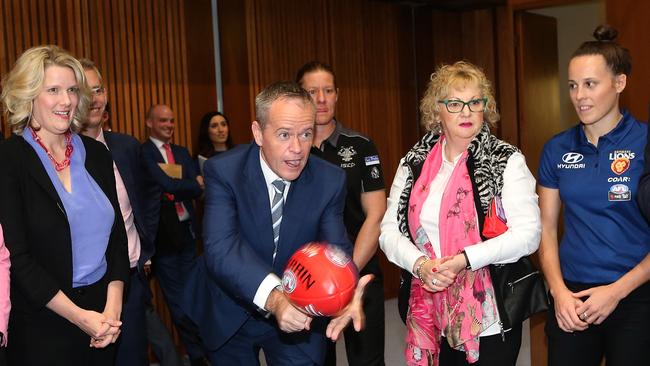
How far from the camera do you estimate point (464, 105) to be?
10.0 ft

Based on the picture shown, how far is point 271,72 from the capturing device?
6.86m

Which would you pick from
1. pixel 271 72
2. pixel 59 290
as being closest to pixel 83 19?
pixel 271 72

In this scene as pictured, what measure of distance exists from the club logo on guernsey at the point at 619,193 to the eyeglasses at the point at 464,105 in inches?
24.1

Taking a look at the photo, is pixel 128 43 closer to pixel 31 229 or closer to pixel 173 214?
pixel 173 214

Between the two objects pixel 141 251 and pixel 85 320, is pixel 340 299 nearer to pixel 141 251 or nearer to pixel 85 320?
pixel 85 320

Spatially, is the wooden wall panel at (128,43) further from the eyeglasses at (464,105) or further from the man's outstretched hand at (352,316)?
the man's outstretched hand at (352,316)

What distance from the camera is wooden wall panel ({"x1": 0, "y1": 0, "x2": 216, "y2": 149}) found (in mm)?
5312

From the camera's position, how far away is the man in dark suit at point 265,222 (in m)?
2.76

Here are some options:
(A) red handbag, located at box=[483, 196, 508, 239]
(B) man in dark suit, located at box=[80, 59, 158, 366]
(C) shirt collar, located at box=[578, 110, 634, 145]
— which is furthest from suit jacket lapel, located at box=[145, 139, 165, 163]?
(C) shirt collar, located at box=[578, 110, 634, 145]

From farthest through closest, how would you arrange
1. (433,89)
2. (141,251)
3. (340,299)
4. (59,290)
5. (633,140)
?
(141,251)
(433,89)
(633,140)
(59,290)
(340,299)

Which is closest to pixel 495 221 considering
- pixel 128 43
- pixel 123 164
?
pixel 123 164

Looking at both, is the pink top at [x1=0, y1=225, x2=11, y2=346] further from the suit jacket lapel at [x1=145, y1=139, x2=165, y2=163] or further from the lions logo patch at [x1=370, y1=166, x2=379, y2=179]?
the suit jacket lapel at [x1=145, y1=139, x2=165, y2=163]

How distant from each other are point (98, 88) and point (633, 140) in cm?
258

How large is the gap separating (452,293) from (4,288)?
5.61ft
